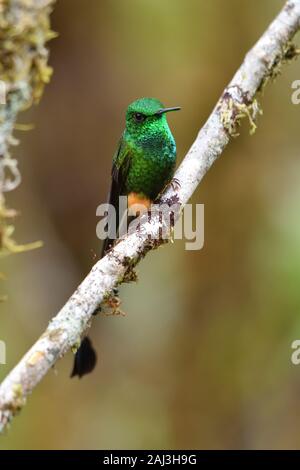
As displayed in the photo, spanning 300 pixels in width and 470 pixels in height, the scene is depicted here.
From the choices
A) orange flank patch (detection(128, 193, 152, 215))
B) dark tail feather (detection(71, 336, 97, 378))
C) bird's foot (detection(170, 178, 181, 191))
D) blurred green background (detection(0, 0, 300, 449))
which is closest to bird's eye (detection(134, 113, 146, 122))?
orange flank patch (detection(128, 193, 152, 215))

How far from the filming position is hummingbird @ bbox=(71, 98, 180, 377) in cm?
372

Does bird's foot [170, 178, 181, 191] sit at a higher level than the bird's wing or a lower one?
lower

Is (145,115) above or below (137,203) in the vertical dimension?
above

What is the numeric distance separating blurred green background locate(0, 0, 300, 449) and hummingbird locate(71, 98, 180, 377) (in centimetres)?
212

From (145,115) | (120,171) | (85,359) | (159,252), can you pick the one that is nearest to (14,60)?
(85,359)

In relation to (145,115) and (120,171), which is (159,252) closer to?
(120,171)

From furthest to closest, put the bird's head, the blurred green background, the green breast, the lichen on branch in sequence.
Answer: the blurred green background, the green breast, the bird's head, the lichen on branch

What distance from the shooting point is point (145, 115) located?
3695mm

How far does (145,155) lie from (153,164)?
3.4 inches

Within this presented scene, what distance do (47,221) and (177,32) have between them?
2.06m

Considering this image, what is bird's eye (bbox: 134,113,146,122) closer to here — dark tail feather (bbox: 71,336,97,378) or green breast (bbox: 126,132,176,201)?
green breast (bbox: 126,132,176,201)

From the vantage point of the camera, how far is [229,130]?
2967 mm

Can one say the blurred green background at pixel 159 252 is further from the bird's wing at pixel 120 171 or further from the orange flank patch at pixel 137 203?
the orange flank patch at pixel 137 203
